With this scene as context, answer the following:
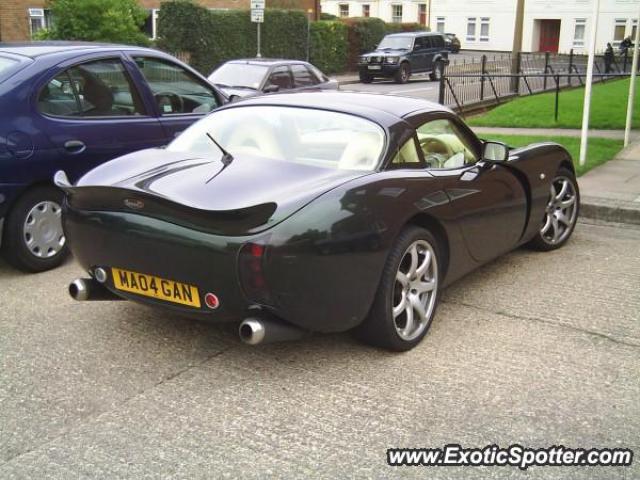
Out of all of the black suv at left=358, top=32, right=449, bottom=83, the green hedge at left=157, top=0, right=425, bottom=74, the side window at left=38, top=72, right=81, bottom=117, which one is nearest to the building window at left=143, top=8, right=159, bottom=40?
the green hedge at left=157, top=0, right=425, bottom=74

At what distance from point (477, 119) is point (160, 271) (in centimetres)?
1250

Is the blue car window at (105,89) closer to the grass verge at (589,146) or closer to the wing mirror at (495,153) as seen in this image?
the wing mirror at (495,153)

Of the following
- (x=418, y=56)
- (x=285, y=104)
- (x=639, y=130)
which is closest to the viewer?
(x=285, y=104)

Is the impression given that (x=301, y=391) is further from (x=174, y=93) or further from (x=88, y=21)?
(x=88, y=21)

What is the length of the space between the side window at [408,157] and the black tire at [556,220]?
2.04 m

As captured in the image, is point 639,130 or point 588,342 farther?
point 639,130

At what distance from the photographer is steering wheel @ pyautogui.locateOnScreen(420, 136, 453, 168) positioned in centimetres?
495

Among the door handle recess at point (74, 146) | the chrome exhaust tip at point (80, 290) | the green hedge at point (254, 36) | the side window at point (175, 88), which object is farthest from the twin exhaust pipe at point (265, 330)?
the green hedge at point (254, 36)

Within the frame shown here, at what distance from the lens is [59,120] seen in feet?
19.5

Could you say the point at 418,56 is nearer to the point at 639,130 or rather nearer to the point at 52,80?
the point at 639,130

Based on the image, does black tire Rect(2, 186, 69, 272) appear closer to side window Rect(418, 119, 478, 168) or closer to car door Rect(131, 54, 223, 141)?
car door Rect(131, 54, 223, 141)

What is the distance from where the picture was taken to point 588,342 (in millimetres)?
4543

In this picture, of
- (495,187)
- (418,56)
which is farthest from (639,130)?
(418,56)

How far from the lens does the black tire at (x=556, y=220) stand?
21.1 feet
